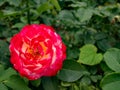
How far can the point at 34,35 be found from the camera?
0.81 meters

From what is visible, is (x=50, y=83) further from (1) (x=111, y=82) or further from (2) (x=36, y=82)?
(1) (x=111, y=82)

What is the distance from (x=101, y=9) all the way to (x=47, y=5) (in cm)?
19

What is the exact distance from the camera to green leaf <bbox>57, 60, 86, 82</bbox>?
2.76 feet

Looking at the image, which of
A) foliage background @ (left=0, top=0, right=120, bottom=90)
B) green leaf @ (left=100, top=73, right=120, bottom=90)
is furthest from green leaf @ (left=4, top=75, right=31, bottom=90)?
green leaf @ (left=100, top=73, right=120, bottom=90)

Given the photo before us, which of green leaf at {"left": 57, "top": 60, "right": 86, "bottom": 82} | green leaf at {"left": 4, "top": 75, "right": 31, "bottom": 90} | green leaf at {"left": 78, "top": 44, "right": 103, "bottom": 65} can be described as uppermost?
green leaf at {"left": 4, "top": 75, "right": 31, "bottom": 90}

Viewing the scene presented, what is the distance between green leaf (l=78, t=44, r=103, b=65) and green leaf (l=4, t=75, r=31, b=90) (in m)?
0.21

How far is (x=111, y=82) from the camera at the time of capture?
0.82m

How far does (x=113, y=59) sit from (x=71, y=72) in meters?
0.12

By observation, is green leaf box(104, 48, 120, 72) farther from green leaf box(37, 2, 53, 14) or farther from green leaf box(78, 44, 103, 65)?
green leaf box(37, 2, 53, 14)

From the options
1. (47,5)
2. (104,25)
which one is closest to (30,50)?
(47,5)

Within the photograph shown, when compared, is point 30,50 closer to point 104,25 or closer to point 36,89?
point 36,89

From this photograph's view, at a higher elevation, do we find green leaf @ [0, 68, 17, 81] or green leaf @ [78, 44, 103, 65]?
green leaf @ [0, 68, 17, 81]

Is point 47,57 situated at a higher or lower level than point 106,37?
higher

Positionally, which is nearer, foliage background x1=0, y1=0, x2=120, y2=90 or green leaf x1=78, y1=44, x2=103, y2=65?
foliage background x1=0, y1=0, x2=120, y2=90
